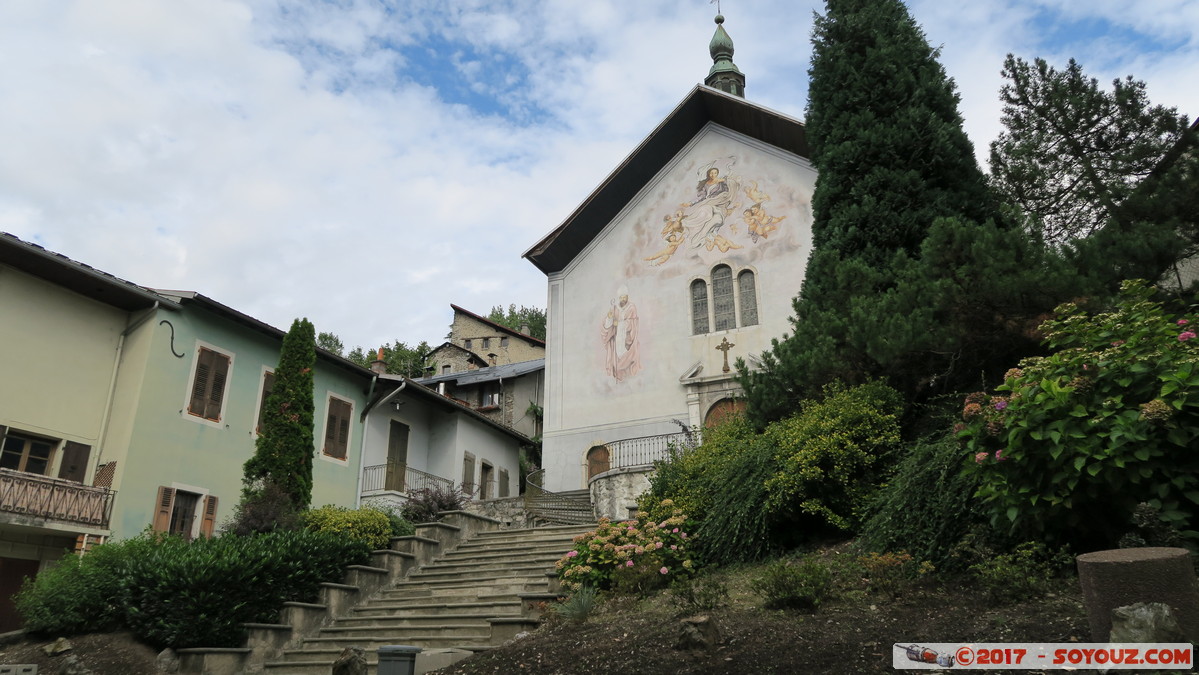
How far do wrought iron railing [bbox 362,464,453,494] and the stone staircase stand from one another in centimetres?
615

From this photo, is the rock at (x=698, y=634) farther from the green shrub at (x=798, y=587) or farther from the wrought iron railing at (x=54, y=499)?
the wrought iron railing at (x=54, y=499)

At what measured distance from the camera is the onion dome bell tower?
3228 cm

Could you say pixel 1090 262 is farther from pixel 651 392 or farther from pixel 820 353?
pixel 651 392

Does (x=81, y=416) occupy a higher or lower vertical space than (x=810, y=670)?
higher

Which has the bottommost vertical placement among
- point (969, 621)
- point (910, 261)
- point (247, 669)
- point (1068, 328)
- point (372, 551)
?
point (247, 669)

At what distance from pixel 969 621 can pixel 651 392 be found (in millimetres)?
16229

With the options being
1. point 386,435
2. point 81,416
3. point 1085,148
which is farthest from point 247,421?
point 1085,148

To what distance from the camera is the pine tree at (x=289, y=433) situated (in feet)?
45.1

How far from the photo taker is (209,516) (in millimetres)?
15359

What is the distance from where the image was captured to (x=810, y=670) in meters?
5.71

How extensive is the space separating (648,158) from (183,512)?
617 inches

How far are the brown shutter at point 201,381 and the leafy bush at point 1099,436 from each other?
45.3 ft

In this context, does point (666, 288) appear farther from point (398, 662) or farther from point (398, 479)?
point (398, 662)

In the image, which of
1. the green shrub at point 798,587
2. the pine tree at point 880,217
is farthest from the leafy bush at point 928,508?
the pine tree at point 880,217
